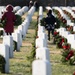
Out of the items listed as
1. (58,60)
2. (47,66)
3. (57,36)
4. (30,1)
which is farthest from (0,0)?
(47,66)

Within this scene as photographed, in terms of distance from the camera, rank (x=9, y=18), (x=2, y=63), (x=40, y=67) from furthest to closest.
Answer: (x=9, y=18) < (x=2, y=63) < (x=40, y=67)

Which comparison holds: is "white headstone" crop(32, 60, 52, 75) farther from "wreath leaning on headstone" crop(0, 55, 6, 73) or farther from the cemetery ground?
"wreath leaning on headstone" crop(0, 55, 6, 73)

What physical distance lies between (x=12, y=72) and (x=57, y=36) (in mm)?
7057

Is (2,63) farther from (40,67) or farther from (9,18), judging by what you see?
(9,18)

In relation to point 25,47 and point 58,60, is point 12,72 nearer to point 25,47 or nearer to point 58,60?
point 58,60

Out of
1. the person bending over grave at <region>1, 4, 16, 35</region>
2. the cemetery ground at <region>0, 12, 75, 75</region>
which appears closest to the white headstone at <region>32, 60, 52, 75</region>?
the cemetery ground at <region>0, 12, 75, 75</region>

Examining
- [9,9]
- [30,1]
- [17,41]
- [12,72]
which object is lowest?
[12,72]

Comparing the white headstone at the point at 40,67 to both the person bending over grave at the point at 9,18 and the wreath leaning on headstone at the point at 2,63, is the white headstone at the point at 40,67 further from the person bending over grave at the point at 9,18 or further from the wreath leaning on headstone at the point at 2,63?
the person bending over grave at the point at 9,18

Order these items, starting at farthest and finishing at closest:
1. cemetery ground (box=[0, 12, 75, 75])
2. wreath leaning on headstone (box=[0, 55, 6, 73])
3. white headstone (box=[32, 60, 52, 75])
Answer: cemetery ground (box=[0, 12, 75, 75]), wreath leaning on headstone (box=[0, 55, 6, 73]), white headstone (box=[32, 60, 52, 75])

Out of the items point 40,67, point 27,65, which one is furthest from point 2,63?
point 40,67

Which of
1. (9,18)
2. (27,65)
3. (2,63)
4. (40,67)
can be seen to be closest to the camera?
(40,67)

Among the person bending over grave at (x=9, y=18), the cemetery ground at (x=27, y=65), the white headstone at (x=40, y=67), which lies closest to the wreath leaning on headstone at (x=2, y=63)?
the cemetery ground at (x=27, y=65)

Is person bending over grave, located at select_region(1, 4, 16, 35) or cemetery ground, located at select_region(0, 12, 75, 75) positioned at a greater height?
person bending over grave, located at select_region(1, 4, 16, 35)

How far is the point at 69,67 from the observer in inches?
517
